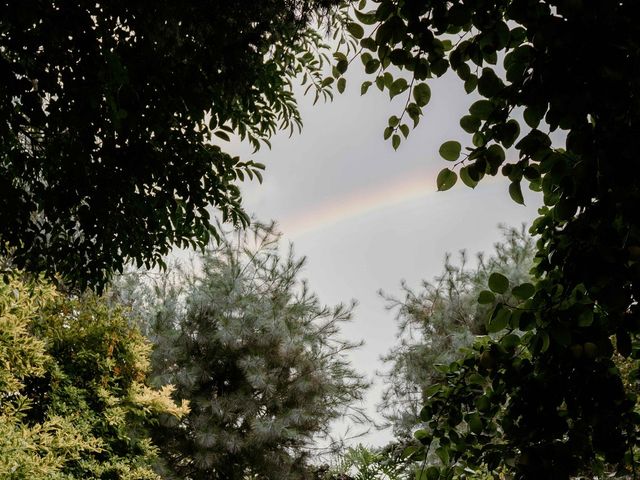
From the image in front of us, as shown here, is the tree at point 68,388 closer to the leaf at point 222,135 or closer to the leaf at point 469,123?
the leaf at point 222,135

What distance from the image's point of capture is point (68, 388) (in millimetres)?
6750

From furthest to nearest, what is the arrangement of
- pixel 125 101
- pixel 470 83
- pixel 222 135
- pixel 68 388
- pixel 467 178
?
pixel 68 388 < pixel 222 135 < pixel 125 101 < pixel 470 83 < pixel 467 178

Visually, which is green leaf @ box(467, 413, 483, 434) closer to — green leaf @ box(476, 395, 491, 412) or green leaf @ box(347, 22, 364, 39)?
green leaf @ box(476, 395, 491, 412)

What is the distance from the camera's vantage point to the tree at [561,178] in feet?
3.25

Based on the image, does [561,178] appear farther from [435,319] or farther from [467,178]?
[435,319]

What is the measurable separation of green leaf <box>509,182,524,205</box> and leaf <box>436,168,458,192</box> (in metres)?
0.13

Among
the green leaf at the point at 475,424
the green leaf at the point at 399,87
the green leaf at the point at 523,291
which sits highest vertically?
the green leaf at the point at 399,87

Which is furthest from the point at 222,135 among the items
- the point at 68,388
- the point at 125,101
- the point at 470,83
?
the point at 68,388

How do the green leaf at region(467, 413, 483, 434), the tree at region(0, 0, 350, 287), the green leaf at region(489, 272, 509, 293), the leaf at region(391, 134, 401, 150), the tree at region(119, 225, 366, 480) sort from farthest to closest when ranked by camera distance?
the tree at region(119, 225, 366, 480), the tree at region(0, 0, 350, 287), the leaf at region(391, 134, 401, 150), the green leaf at region(467, 413, 483, 434), the green leaf at region(489, 272, 509, 293)

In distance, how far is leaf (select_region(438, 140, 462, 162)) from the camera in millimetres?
1177

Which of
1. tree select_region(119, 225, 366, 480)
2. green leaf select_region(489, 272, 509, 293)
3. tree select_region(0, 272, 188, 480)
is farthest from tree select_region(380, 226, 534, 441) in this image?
green leaf select_region(489, 272, 509, 293)

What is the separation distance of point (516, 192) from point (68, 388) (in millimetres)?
6824

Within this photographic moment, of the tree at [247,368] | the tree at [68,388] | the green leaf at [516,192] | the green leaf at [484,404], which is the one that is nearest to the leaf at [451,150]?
the green leaf at [516,192]

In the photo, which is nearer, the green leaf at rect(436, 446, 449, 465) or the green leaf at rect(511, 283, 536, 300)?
the green leaf at rect(511, 283, 536, 300)
